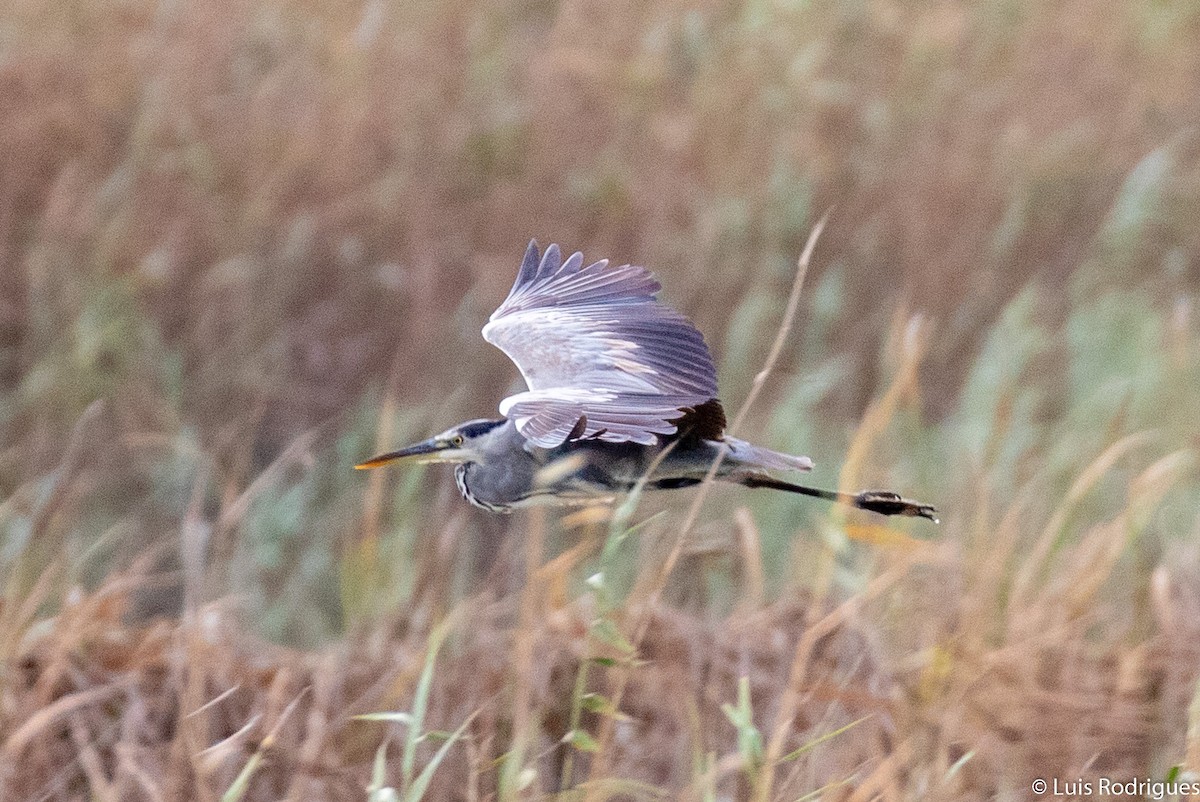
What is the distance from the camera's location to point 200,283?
13.5 ft

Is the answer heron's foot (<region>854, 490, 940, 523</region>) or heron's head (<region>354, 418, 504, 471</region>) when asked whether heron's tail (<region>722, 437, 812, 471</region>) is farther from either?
heron's head (<region>354, 418, 504, 471</region>)

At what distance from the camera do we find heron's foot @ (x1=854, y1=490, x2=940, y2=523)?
4.91 feet

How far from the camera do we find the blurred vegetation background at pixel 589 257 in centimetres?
309

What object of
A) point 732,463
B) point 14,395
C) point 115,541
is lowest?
point 115,541

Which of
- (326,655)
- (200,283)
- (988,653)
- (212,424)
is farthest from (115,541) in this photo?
(988,653)

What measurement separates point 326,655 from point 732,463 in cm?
122

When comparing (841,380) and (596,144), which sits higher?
(596,144)

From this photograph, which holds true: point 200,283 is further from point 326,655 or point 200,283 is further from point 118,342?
point 326,655

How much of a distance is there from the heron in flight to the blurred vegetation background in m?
1.07

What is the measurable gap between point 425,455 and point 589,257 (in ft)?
8.41

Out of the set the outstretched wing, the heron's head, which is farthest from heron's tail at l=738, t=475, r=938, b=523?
the heron's head

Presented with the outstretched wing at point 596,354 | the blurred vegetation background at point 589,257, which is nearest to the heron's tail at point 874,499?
the outstretched wing at point 596,354

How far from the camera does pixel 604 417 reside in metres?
1.23

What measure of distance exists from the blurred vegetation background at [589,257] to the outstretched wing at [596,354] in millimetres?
986
